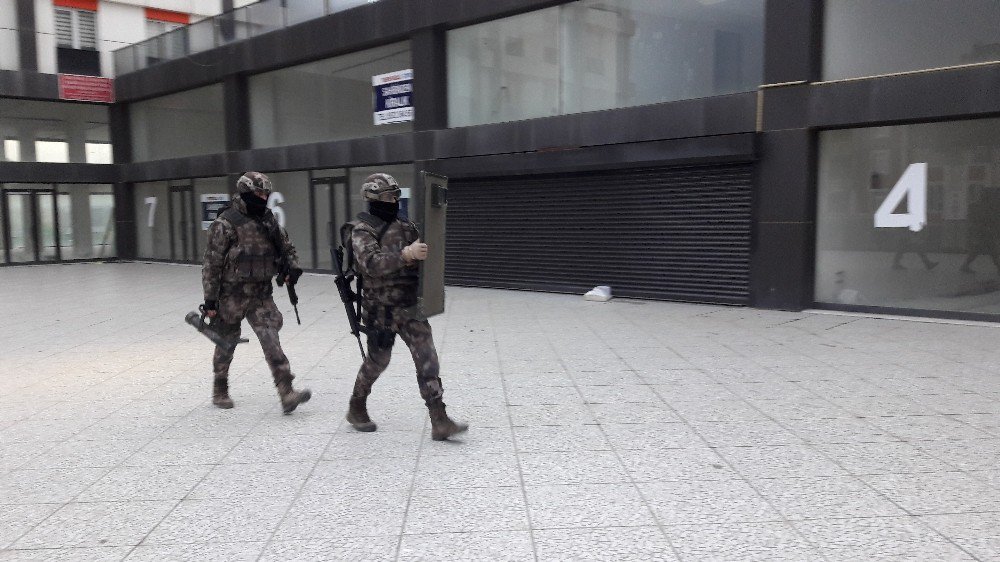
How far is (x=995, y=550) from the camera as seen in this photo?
2.99 meters

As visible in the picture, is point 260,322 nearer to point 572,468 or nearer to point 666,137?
point 572,468

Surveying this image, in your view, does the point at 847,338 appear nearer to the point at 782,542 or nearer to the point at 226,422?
the point at 782,542

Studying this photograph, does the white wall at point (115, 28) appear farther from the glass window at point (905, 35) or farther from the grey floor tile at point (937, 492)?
the grey floor tile at point (937, 492)

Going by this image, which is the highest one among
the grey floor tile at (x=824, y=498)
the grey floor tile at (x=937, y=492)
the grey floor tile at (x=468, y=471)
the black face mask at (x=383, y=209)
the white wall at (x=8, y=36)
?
the white wall at (x=8, y=36)

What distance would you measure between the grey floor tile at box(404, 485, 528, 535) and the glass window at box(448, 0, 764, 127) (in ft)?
26.4

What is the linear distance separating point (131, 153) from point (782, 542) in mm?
22176

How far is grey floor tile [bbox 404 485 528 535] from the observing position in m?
3.30

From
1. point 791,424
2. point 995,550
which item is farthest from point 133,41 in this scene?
point 995,550

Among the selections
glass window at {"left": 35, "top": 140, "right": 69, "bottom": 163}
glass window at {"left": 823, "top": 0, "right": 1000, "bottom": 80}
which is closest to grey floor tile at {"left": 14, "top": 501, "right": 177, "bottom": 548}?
glass window at {"left": 823, "top": 0, "right": 1000, "bottom": 80}

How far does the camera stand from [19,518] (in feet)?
11.4

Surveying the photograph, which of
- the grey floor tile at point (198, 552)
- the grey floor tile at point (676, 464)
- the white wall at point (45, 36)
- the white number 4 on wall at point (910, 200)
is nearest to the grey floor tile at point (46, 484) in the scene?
the grey floor tile at point (198, 552)

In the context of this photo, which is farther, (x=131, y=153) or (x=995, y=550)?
(x=131, y=153)

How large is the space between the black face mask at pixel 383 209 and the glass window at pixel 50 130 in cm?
2006

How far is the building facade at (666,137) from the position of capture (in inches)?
343
